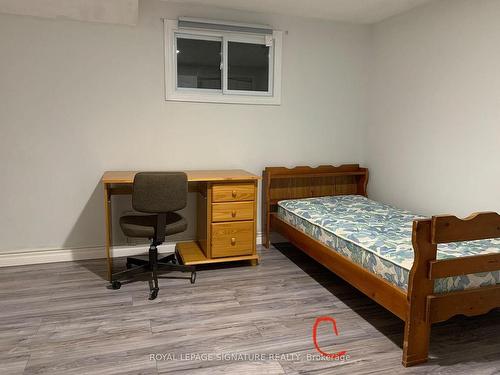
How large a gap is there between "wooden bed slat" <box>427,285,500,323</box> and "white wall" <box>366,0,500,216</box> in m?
1.02

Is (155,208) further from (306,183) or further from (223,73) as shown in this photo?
(306,183)

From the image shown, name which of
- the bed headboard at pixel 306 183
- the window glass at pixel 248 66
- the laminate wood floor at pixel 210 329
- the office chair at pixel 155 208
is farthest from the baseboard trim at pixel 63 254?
the window glass at pixel 248 66

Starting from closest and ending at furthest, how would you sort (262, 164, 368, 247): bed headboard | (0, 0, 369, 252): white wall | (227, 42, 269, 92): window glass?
(0, 0, 369, 252): white wall
(227, 42, 269, 92): window glass
(262, 164, 368, 247): bed headboard

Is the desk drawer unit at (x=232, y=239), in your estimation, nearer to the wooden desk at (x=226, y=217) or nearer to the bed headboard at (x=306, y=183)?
the wooden desk at (x=226, y=217)

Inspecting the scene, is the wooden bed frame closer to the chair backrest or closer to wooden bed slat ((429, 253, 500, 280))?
wooden bed slat ((429, 253, 500, 280))

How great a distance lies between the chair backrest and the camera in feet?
8.90

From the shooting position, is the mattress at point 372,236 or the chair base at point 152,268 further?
the chair base at point 152,268

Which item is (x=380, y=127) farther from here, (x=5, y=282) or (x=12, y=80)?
(x=5, y=282)

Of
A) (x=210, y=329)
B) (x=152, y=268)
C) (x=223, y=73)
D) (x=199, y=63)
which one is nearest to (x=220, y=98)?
(x=223, y=73)

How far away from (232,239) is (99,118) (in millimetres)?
1614

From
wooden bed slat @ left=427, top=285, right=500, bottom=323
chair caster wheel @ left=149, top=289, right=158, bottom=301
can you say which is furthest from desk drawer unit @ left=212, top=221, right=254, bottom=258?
wooden bed slat @ left=427, top=285, right=500, bottom=323

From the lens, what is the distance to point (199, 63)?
3.68 metres

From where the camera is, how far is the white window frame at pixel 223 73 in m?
3.52

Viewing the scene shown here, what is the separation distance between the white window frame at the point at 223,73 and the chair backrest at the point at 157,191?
1.12 m
